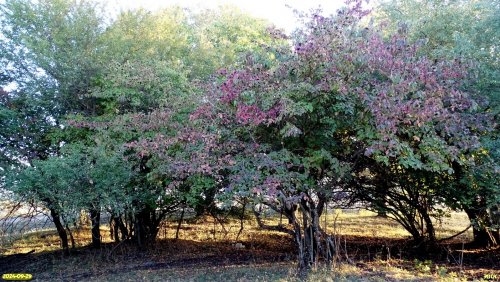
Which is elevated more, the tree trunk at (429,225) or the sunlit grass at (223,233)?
the tree trunk at (429,225)

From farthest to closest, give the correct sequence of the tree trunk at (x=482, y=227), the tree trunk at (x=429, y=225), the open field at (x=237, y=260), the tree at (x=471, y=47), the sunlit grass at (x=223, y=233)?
the sunlit grass at (x=223, y=233)
the tree trunk at (x=429, y=225)
the tree trunk at (x=482, y=227)
the open field at (x=237, y=260)
the tree at (x=471, y=47)

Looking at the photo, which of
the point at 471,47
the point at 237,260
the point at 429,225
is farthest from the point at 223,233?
the point at 471,47

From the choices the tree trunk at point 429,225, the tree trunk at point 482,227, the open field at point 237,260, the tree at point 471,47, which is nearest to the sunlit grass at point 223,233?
the open field at point 237,260

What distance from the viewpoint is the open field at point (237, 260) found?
5.45 metres

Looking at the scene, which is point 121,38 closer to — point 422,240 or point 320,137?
point 320,137

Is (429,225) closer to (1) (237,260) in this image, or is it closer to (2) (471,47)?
(2) (471,47)

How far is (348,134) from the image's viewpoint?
5363 millimetres

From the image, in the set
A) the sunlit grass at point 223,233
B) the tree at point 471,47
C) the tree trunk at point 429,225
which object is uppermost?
the tree at point 471,47

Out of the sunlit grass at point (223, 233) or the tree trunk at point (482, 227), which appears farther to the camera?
the sunlit grass at point (223, 233)

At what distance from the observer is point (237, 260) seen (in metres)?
6.90

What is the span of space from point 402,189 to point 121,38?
247 inches

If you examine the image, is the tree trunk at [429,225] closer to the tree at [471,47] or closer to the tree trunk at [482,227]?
the tree trunk at [482,227]

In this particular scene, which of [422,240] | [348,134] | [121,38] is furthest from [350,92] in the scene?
[121,38]

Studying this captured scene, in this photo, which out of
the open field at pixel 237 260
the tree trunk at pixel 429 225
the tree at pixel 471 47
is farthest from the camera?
the tree trunk at pixel 429 225
